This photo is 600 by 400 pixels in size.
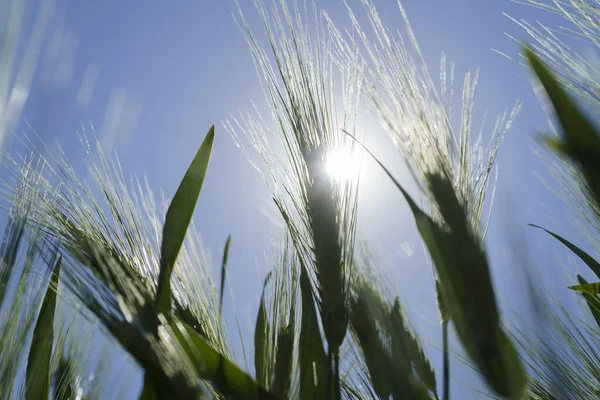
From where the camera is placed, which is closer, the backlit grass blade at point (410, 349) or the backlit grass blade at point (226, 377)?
the backlit grass blade at point (226, 377)

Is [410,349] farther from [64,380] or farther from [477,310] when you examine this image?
[64,380]

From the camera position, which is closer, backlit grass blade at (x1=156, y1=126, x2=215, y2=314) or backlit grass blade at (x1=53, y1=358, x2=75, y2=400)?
backlit grass blade at (x1=156, y1=126, x2=215, y2=314)

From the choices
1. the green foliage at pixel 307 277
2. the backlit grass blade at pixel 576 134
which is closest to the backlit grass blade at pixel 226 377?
the green foliage at pixel 307 277

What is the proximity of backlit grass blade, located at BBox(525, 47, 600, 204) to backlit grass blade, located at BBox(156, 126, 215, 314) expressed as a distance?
0.38m

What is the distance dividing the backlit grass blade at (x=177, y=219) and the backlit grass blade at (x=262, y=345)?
0.81ft

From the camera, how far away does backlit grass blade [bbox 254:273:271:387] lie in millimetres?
782

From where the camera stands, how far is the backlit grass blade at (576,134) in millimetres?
458

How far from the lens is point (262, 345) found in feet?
2.87

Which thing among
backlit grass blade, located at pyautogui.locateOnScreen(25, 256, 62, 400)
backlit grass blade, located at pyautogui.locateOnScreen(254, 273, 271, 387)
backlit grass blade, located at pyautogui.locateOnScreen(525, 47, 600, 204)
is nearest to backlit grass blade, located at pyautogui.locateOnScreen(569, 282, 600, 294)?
backlit grass blade, located at pyautogui.locateOnScreen(525, 47, 600, 204)

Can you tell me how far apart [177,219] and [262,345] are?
34 centimetres

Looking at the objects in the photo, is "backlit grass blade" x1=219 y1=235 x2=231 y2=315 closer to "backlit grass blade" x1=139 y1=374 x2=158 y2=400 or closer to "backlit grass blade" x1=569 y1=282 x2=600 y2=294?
"backlit grass blade" x1=139 y1=374 x2=158 y2=400

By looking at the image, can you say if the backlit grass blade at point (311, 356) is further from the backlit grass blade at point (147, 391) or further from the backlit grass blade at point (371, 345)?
the backlit grass blade at point (147, 391)

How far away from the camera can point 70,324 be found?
3.36 feet

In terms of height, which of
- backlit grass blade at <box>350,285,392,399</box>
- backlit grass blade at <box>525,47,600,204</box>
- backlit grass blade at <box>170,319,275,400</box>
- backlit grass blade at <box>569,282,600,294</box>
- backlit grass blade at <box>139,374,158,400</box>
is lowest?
backlit grass blade at <box>139,374,158,400</box>
